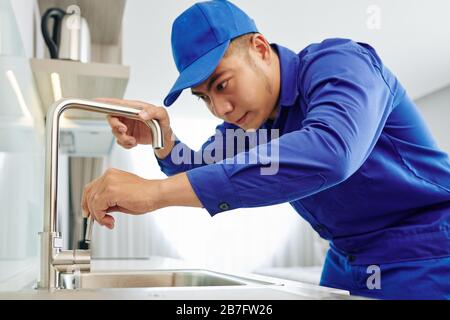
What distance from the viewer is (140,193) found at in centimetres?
64

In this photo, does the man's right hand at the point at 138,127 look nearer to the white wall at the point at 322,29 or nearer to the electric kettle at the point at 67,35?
the electric kettle at the point at 67,35

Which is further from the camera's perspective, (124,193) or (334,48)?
(334,48)

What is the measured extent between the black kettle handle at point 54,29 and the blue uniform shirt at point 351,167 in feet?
2.45

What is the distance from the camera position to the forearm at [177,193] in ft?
2.10

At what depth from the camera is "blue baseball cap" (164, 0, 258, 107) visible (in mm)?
901

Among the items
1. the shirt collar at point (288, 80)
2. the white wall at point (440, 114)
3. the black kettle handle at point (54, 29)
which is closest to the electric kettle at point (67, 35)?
the black kettle handle at point (54, 29)

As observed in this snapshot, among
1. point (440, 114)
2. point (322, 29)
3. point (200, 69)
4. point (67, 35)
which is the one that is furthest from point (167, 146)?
point (440, 114)

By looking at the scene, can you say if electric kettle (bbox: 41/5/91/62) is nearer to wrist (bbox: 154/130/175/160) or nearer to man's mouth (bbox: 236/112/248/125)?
wrist (bbox: 154/130/175/160)

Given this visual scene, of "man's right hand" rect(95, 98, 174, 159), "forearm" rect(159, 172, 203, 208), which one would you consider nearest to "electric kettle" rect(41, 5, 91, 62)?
"man's right hand" rect(95, 98, 174, 159)

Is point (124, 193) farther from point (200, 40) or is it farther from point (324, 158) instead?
point (200, 40)

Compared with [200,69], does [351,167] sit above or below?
below

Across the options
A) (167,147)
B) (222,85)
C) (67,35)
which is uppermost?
(67,35)

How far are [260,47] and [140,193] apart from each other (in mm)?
494
